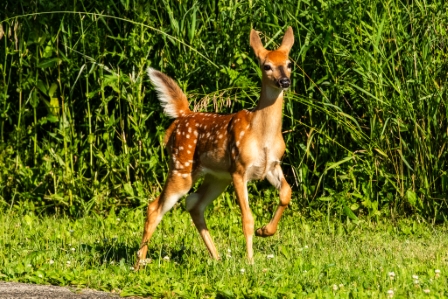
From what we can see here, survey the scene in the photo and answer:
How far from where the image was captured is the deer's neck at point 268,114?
25.9 ft

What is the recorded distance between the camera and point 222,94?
9.63 m

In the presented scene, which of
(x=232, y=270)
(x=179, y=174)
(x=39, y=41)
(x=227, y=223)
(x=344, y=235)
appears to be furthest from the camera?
(x=39, y=41)

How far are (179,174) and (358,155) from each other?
2241 mm

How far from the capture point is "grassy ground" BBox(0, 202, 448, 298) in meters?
6.84

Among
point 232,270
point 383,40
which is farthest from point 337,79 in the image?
point 232,270

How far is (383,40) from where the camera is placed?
9.55m

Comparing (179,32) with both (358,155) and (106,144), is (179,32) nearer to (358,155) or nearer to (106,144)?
(106,144)

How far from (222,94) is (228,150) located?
1749 mm

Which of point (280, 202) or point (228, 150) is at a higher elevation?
point (228, 150)

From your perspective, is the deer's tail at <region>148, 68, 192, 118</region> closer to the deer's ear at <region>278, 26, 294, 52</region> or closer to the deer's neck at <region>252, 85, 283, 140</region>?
the deer's neck at <region>252, 85, 283, 140</region>

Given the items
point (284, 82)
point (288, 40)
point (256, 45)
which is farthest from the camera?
point (288, 40)

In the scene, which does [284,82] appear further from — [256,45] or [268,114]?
[256,45]

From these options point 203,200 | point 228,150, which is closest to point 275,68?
point 228,150

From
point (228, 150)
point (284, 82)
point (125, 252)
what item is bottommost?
point (125, 252)
